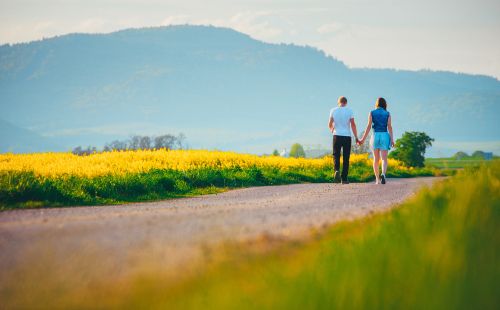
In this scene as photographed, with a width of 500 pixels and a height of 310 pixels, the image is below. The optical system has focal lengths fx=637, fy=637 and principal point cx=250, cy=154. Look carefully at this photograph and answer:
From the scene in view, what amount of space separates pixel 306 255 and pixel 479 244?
170cm

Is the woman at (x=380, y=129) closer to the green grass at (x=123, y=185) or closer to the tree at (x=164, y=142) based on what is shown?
the green grass at (x=123, y=185)

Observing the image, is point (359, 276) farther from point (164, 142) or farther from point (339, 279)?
point (164, 142)

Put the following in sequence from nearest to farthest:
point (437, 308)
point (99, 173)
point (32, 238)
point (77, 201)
→ 1. point (437, 308)
2. point (32, 238)
3. point (77, 201)
4. point (99, 173)

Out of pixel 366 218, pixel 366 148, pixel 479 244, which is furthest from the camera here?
pixel 366 148

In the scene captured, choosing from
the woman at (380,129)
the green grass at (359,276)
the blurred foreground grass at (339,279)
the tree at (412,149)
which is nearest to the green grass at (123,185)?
the woman at (380,129)

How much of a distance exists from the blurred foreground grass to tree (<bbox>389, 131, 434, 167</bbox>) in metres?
36.4

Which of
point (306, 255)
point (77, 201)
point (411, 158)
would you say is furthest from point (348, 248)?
point (411, 158)

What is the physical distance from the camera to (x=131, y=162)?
2452 centimetres

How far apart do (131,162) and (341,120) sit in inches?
331

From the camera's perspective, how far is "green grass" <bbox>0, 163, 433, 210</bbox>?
45.5 feet

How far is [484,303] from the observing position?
13.6 ft

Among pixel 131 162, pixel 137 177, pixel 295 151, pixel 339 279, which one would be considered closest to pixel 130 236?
pixel 339 279

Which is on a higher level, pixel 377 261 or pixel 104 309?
pixel 377 261

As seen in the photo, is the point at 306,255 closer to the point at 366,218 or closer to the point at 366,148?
the point at 366,218
